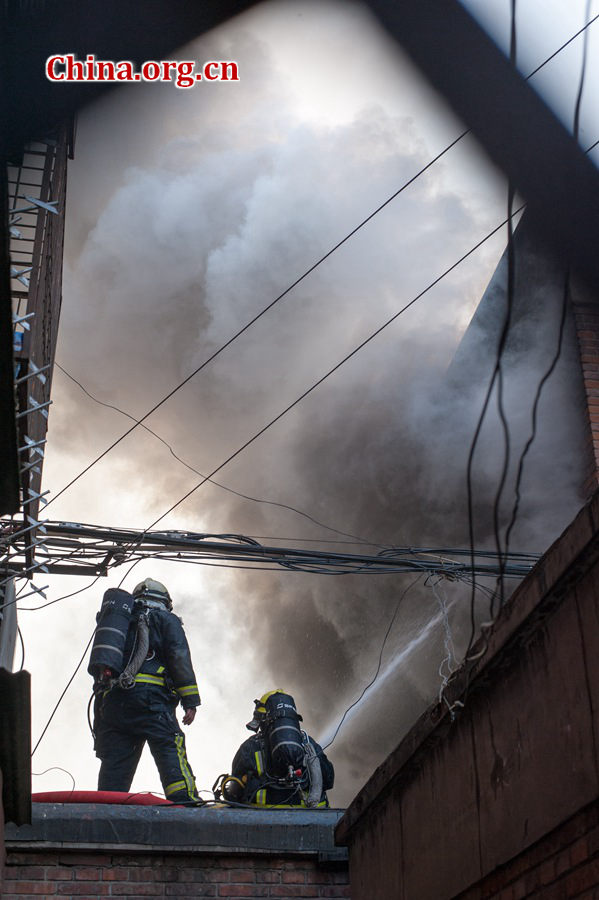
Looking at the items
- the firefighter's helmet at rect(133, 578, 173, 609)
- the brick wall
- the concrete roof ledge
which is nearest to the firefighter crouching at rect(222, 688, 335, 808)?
the concrete roof ledge

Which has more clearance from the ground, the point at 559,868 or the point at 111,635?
the point at 111,635

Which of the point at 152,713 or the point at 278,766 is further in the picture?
the point at 152,713

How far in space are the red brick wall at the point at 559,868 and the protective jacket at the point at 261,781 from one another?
3.81m

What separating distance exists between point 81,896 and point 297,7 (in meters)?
9.27

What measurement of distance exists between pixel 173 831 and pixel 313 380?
9.28 metres

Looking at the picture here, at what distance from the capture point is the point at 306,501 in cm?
1476

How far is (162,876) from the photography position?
554cm

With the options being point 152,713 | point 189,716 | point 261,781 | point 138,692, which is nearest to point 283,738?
point 261,781

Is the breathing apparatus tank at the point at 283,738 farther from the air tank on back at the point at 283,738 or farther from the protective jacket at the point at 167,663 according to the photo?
the protective jacket at the point at 167,663

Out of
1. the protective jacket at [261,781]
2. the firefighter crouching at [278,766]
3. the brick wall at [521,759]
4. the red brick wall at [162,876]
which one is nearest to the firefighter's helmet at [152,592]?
the firefighter crouching at [278,766]

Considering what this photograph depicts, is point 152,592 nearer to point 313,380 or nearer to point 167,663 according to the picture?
point 167,663

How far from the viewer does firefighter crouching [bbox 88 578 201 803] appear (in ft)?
23.4

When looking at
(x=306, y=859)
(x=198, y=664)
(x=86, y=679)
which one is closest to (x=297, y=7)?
(x=306, y=859)

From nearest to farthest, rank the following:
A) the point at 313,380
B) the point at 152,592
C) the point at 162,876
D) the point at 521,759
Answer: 1. the point at 521,759
2. the point at 162,876
3. the point at 152,592
4. the point at 313,380
